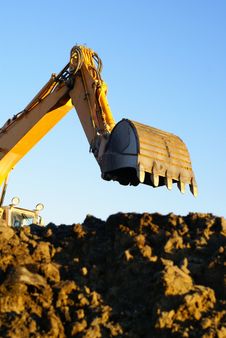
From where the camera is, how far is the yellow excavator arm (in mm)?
13758

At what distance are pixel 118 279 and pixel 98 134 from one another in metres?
4.67

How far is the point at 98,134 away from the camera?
49.0 feet

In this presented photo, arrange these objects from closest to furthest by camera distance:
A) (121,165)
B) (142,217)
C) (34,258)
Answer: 1. (34,258)
2. (142,217)
3. (121,165)

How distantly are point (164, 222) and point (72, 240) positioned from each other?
168cm

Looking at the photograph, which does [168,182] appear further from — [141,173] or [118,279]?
[118,279]

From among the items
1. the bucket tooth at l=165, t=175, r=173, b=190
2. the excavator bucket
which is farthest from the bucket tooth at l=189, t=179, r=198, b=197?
the bucket tooth at l=165, t=175, r=173, b=190

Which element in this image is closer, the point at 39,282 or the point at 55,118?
the point at 39,282

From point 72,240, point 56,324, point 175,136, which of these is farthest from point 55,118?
point 56,324

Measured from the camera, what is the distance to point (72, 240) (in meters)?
12.4

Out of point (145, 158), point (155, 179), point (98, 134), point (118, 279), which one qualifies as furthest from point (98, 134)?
point (118, 279)

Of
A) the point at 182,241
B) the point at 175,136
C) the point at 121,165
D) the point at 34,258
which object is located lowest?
the point at 34,258

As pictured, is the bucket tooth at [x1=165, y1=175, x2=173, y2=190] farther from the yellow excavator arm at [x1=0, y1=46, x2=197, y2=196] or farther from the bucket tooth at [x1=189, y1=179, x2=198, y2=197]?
the bucket tooth at [x1=189, y1=179, x2=198, y2=197]

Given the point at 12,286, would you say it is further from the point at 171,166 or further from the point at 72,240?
the point at 171,166

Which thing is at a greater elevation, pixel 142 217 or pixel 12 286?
pixel 142 217
